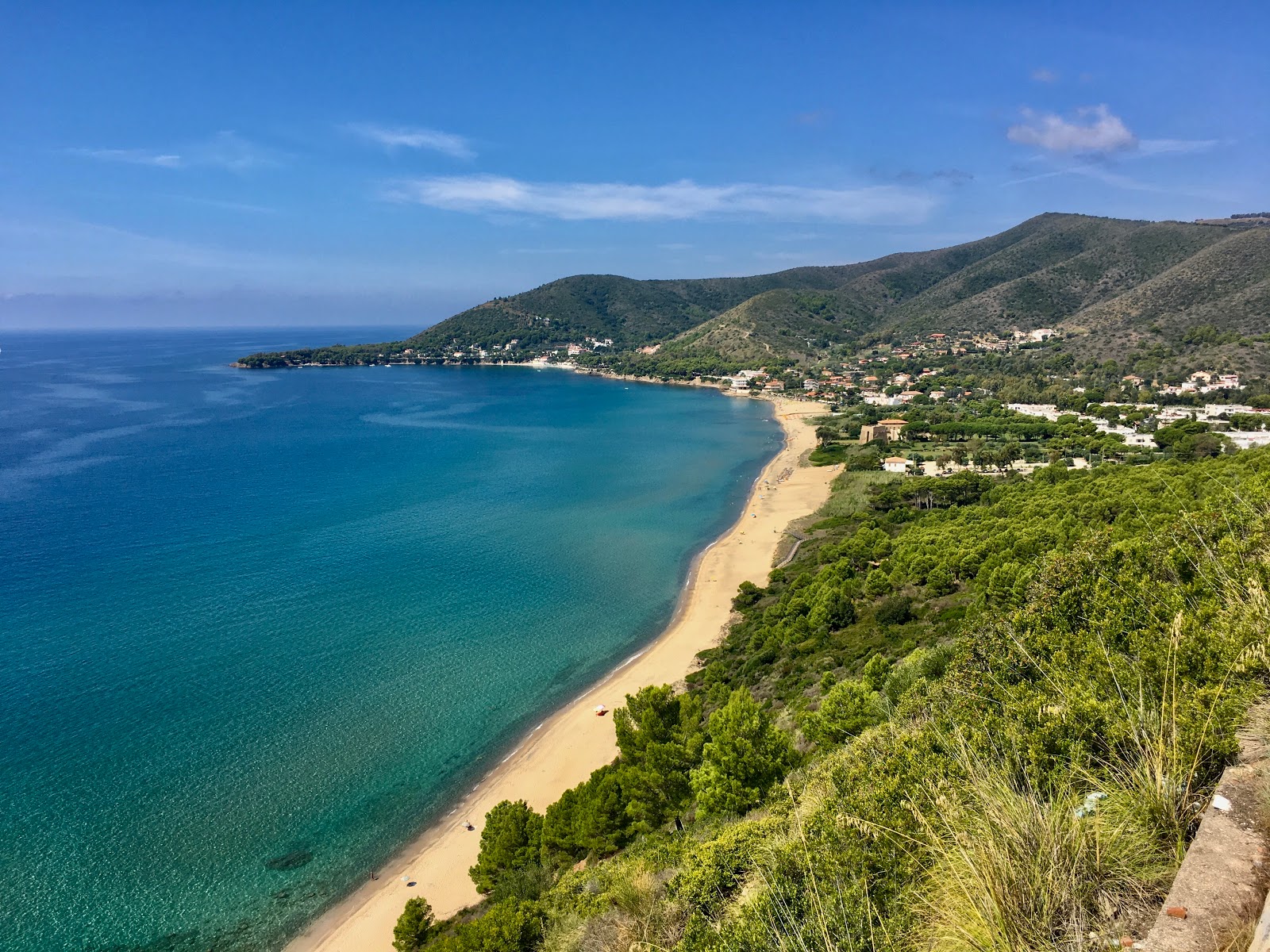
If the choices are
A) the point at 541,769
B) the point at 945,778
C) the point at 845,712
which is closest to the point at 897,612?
the point at 845,712

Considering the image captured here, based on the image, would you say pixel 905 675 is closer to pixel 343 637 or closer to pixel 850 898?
pixel 850 898

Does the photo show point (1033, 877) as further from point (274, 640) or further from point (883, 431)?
point (883, 431)

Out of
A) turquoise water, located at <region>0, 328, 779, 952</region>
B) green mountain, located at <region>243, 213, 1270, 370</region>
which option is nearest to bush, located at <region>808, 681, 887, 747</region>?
turquoise water, located at <region>0, 328, 779, 952</region>

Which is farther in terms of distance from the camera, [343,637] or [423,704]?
[343,637]

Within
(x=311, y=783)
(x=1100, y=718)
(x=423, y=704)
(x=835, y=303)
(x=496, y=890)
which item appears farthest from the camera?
(x=835, y=303)

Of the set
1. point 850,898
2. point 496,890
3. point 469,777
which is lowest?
point 469,777

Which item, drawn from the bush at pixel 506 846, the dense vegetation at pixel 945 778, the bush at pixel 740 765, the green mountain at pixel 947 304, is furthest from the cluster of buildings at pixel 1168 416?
the bush at pixel 506 846

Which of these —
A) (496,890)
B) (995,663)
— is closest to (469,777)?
(496,890)
